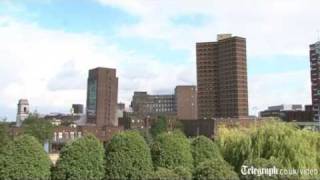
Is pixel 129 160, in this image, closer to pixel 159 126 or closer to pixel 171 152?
pixel 171 152

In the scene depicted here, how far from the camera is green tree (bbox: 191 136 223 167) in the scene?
2211 cm

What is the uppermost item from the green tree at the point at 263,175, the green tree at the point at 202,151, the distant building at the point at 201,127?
the distant building at the point at 201,127

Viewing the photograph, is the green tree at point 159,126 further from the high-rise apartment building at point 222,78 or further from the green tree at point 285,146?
the green tree at point 285,146

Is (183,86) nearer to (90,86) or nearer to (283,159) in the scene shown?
(90,86)

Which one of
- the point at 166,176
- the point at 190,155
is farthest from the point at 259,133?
the point at 166,176

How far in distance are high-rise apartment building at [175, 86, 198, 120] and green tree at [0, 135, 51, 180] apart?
150 metres

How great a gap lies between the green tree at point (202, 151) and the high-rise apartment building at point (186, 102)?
478 feet

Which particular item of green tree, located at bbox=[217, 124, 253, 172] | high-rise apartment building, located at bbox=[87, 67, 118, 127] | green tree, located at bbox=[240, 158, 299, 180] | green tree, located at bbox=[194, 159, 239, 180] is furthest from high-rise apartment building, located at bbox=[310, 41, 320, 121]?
green tree, located at bbox=[194, 159, 239, 180]

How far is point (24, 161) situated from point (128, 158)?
3.82m

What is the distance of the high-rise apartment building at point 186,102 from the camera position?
172 m

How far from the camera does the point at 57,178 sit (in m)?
19.5

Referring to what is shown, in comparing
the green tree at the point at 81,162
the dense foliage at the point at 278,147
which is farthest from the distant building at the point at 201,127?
the green tree at the point at 81,162

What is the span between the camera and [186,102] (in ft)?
589

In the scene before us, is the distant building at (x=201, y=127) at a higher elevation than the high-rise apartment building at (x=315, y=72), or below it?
below
